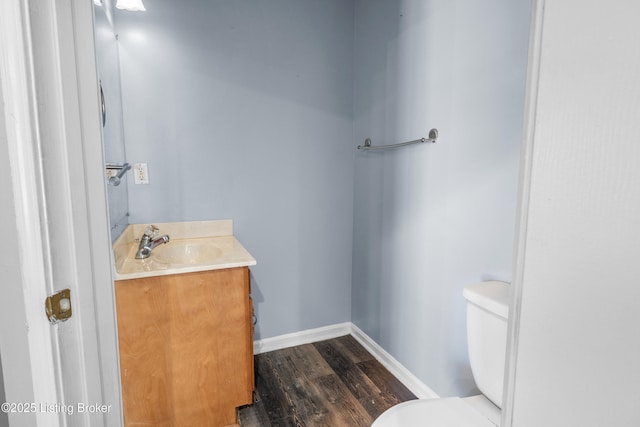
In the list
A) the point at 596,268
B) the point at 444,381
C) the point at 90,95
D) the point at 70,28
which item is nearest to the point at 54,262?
the point at 90,95

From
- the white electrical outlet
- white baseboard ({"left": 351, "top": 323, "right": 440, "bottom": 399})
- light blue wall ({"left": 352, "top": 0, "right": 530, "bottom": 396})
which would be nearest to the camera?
light blue wall ({"left": 352, "top": 0, "right": 530, "bottom": 396})

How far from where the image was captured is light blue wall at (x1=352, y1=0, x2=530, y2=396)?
138 cm

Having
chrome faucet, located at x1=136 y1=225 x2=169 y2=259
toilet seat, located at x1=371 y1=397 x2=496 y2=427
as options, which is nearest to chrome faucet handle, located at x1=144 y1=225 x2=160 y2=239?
chrome faucet, located at x1=136 y1=225 x2=169 y2=259

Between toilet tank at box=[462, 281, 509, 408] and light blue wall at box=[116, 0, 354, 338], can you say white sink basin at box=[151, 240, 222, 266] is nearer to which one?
light blue wall at box=[116, 0, 354, 338]

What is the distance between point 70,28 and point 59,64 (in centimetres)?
9

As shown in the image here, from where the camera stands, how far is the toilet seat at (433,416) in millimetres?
1143

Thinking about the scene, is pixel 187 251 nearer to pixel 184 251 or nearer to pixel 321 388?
pixel 184 251

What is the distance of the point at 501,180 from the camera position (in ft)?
4.52

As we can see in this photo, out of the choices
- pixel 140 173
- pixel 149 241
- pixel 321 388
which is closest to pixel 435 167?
pixel 321 388

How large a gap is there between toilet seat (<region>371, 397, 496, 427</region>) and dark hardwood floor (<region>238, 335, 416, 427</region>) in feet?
2.11

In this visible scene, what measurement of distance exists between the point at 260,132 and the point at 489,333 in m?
1.68

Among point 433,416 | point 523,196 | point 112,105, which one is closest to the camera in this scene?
point 523,196

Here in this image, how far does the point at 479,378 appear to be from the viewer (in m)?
1.30

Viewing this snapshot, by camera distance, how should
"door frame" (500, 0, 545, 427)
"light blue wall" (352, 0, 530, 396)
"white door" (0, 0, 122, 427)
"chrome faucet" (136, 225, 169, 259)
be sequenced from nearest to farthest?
"door frame" (500, 0, 545, 427), "white door" (0, 0, 122, 427), "light blue wall" (352, 0, 530, 396), "chrome faucet" (136, 225, 169, 259)
